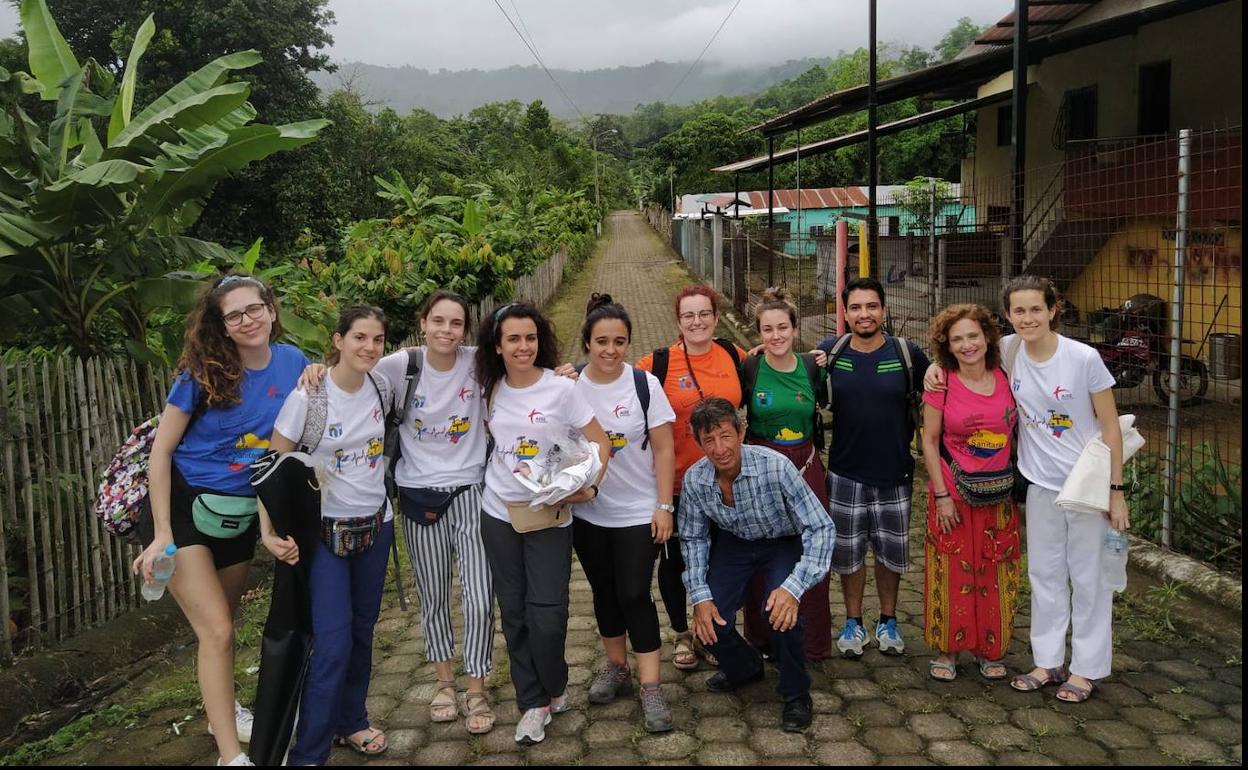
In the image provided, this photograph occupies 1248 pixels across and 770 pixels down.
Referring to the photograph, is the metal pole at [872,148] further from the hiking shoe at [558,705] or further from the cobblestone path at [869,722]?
the hiking shoe at [558,705]

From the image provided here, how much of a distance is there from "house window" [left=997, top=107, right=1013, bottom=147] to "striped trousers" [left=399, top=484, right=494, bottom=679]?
1503cm

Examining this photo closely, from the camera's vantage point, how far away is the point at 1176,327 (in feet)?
16.5

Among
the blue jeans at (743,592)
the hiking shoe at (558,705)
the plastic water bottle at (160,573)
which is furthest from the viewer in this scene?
the hiking shoe at (558,705)

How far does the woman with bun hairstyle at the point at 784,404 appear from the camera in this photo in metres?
3.95

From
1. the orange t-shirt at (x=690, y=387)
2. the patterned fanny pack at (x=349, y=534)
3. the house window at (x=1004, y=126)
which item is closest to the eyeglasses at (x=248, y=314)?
the patterned fanny pack at (x=349, y=534)

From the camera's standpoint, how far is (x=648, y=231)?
166ft

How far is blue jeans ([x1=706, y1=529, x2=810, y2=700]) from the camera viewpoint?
3.64 metres

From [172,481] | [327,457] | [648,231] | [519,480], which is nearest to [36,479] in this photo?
[172,481]

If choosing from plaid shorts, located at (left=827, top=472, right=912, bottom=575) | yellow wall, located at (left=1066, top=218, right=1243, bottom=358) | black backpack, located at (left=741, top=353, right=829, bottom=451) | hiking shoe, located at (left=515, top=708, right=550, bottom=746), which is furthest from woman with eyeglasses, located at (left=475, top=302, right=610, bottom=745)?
yellow wall, located at (left=1066, top=218, right=1243, bottom=358)

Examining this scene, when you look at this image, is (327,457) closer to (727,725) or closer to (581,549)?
(581,549)

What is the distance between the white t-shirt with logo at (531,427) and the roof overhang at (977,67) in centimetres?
831

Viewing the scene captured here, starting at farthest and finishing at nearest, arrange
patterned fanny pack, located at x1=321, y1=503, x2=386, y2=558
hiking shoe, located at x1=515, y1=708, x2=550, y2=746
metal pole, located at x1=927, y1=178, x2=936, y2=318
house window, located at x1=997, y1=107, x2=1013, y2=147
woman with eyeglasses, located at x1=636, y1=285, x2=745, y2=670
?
1. house window, located at x1=997, y1=107, x2=1013, y2=147
2. metal pole, located at x1=927, y1=178, x2=936, y2=318
3. woman with eyeglasses, located at x1=636, y1=285, x2=745, y2=670
4. hiking shoe, located at x1=515, y1=708, x2=550, y2=746
5. patterned fanny pack, located at x1=321, y1=503, x2=386, y2=558

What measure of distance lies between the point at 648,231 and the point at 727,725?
4809cm

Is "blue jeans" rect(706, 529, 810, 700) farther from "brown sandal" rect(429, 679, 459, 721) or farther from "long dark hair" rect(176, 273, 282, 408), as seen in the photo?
"long dark hair" rect(176, 273, 282, 408)
